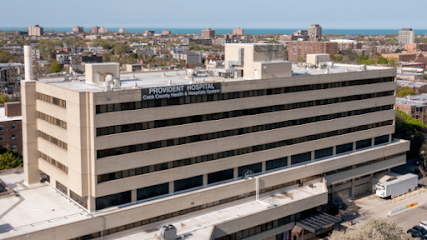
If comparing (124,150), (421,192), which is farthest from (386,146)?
(124,150)

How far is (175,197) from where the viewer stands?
59.5 meters

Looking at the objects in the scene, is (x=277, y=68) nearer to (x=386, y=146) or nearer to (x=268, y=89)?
(x=268, y=89)

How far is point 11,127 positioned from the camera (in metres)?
98.7

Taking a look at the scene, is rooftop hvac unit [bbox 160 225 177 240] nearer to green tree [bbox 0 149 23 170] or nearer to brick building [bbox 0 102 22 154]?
green tree [bbox 0 149 23 170]

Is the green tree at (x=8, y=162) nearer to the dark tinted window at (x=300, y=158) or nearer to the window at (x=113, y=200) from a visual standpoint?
the window at (x=113, y=200)

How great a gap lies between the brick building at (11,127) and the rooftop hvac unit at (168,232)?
56631 millimetres

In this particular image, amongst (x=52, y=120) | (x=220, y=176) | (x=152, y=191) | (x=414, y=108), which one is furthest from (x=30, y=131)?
(x=414, y=108)

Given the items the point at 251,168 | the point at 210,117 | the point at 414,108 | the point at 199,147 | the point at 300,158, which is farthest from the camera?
the point at 414,108

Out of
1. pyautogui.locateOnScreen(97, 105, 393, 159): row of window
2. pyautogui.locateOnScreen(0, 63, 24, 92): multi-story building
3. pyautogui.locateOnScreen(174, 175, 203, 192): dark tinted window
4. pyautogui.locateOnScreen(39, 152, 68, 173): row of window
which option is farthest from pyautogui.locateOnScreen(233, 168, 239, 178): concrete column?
pyautogui.locateOnScreen(0, 63, 24, 92): multi-story building

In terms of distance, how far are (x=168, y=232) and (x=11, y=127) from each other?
58.0m

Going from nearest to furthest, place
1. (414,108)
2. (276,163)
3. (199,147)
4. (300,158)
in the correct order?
(199,147)
(276,163)
(300,158)
(414,108)

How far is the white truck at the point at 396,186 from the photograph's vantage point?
82.1 m

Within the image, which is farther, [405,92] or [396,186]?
[405,92]

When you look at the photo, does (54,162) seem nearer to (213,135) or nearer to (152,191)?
(152,191)
